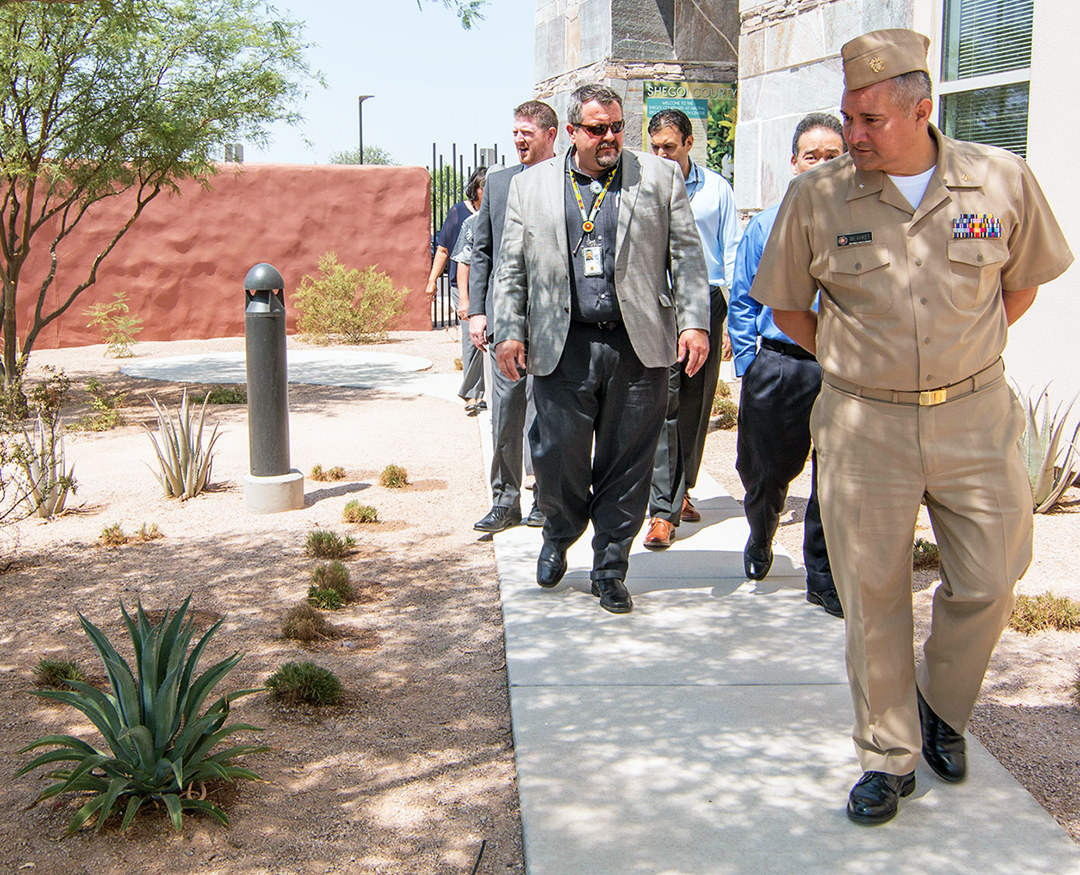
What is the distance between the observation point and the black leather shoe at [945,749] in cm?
316

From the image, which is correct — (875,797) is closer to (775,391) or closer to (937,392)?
(937,392)

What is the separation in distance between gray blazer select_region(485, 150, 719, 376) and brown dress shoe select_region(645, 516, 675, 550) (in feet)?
4.27

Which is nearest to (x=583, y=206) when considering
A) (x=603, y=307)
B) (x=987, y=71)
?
(x=603, y=307)

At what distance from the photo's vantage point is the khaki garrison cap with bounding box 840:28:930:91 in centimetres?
281

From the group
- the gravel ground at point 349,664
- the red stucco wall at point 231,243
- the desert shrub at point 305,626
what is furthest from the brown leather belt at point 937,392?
the red stucco wall at point 231,243

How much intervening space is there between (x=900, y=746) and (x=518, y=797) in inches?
41.4

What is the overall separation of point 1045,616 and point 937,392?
7.00ft

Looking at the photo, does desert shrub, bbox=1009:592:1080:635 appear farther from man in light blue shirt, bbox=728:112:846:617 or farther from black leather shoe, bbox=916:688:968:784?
black leather shoe, bbox=916:688:968:784

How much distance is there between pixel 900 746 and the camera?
2.94m

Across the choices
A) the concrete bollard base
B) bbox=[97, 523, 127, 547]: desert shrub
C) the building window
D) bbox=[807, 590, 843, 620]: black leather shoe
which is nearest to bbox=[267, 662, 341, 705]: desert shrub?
bbox=[807, 590, 843, 620]: black leather shoe

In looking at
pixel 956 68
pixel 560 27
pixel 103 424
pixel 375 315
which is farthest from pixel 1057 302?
pixel 375 315

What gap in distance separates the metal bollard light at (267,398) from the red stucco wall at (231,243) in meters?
9.74

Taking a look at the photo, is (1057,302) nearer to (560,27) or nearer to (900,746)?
(900,746)

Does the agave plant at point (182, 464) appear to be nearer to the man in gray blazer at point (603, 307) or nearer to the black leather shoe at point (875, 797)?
the man in gray blazer at point (603, 307)
